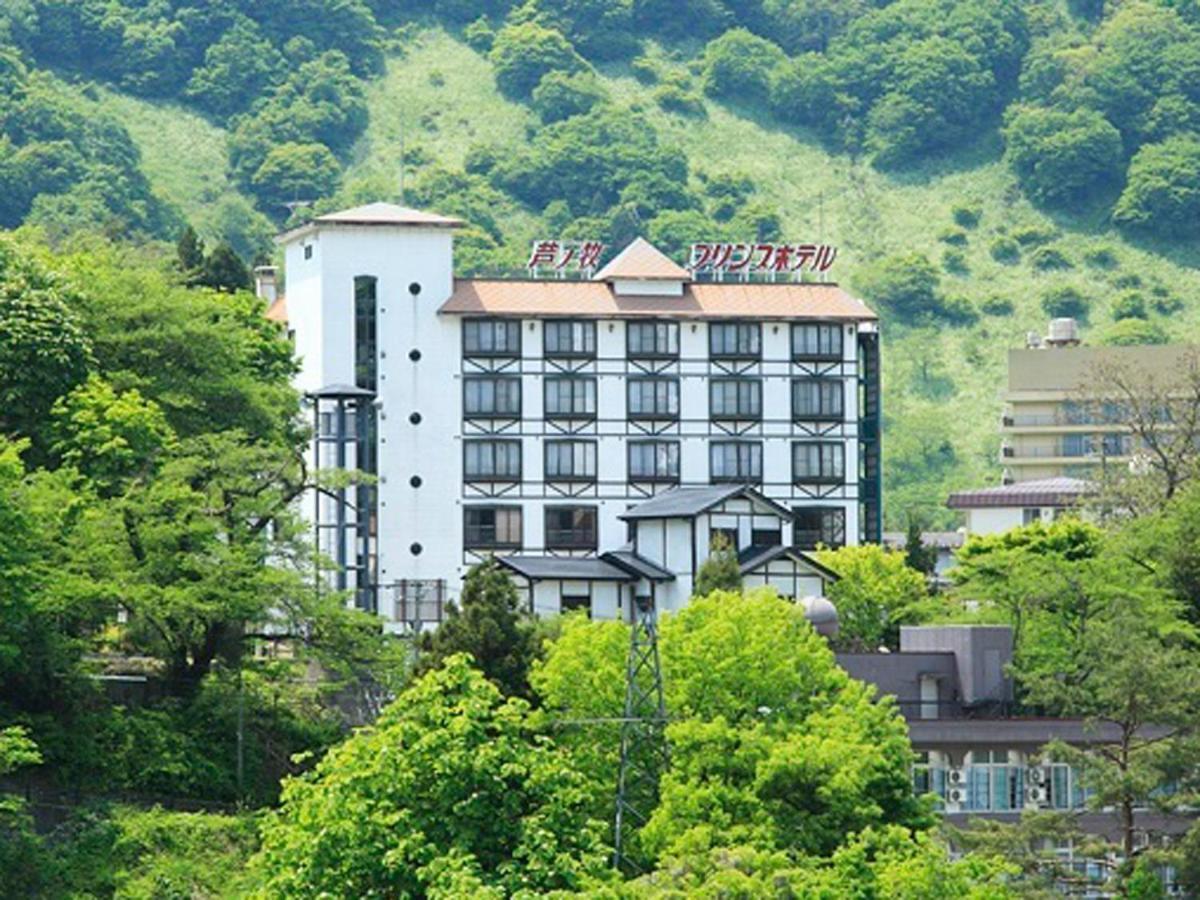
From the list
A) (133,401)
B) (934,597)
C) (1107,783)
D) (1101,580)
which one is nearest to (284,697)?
(133,401)

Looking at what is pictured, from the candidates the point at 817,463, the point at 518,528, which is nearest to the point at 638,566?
the point at 518,528

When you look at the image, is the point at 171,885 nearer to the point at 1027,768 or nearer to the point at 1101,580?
the point at 1027,768

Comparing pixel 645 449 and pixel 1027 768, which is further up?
pixel 645 449

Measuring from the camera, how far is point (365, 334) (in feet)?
437

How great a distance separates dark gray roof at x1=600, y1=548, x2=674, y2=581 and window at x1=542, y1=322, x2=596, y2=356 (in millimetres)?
12364

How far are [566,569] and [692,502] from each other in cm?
537

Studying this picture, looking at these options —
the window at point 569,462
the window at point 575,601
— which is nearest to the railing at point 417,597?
the window at point 569,462

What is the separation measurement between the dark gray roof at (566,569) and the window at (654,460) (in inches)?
437

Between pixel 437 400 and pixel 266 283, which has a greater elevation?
pixel 266 283

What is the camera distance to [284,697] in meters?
90.0

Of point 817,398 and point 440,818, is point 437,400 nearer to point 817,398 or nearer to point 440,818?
point 817,398

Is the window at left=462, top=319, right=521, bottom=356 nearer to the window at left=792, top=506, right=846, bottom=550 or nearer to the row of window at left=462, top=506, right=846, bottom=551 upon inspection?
the row of window at left=462, top=506, right=846, bottom=551

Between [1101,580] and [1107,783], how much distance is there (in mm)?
20340

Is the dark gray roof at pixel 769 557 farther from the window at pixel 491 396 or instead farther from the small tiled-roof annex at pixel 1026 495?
the small tiled-roof annex at pixel 1026 495
